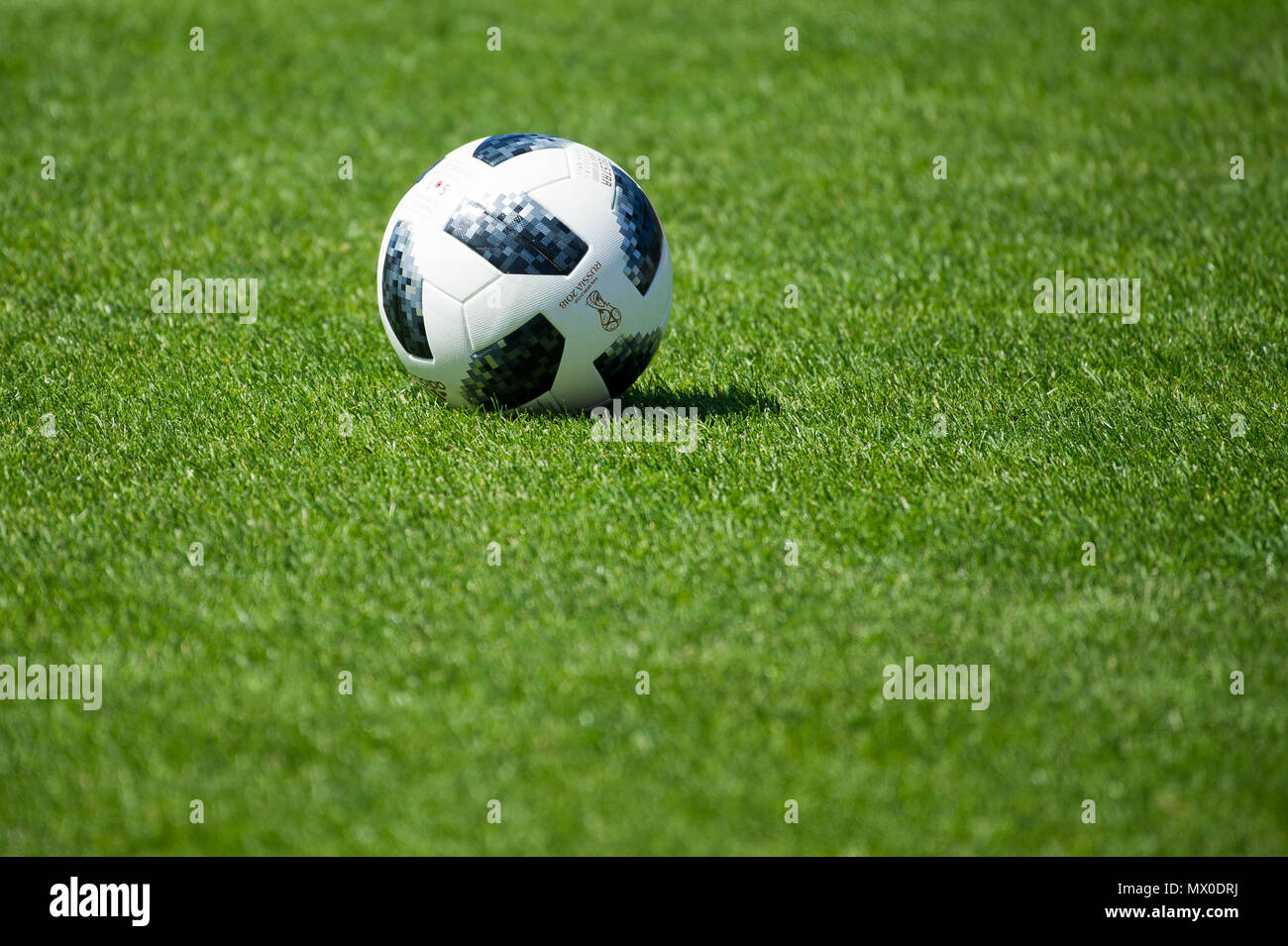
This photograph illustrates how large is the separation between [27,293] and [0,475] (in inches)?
135

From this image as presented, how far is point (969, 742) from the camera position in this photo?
4.52 m

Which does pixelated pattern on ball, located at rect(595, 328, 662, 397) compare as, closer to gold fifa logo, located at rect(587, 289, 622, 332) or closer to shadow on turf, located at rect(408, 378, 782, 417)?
gold fifa logo, located at rect(587, 289, 622, 332)

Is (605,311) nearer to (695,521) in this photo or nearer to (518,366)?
(518,366)

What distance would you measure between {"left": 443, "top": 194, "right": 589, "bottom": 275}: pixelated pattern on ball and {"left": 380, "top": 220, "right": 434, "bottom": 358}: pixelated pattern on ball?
394 mm

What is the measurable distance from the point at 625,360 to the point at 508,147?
1.31 m

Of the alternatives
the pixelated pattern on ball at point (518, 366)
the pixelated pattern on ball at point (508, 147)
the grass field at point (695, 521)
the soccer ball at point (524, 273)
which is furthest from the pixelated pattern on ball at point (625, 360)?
the pixelated pattern on ball at point (508, 147)

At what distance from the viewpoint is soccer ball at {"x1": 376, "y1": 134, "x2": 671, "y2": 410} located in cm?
650

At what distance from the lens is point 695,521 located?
615 cm

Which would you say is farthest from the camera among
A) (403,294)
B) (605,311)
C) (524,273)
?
(403,294)

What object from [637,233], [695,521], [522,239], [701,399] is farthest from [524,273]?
[701,399]

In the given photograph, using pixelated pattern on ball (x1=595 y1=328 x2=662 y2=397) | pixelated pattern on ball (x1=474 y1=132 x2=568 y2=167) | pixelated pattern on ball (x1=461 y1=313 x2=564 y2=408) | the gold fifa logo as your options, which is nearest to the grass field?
pixelated pattern on ball (x1=461 y1=313 x2=564 y2=408)

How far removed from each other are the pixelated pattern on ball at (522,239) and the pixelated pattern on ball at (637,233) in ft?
0.95

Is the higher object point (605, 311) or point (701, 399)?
point (605, 311)

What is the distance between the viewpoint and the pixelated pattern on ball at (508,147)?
6699 mm
